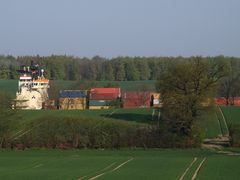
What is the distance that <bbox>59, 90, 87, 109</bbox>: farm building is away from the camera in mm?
126000

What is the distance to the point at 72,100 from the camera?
126000mm

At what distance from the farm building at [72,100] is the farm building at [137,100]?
30.6ft

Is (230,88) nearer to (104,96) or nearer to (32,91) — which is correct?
(104,96)

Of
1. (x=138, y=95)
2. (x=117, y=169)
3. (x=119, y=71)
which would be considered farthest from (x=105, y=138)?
(x=119, y=71)

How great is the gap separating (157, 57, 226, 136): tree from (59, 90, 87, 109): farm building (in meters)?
56.4

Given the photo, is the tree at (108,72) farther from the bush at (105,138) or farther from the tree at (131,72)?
the bush at (105,138)

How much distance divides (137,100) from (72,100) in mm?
14526

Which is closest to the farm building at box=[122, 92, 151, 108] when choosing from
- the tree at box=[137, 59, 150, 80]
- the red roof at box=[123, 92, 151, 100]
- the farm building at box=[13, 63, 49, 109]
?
the red roof at box=[123, 92, 151, 100]

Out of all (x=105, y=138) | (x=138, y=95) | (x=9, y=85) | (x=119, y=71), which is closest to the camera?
(x=105, y=138)

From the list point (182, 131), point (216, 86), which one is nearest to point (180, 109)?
point (182, 131)

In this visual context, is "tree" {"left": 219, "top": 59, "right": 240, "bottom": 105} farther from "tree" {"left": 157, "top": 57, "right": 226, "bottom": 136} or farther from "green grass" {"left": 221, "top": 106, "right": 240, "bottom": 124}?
"tree" {"left": 157, "top": 57, "right": 226, "bottom": 136}

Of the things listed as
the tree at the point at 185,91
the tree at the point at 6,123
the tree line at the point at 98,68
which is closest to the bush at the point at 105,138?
the tree at the point at 6,123

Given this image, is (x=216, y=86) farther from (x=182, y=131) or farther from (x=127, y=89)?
(x=127, y=89)

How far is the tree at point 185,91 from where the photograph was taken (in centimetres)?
6706
